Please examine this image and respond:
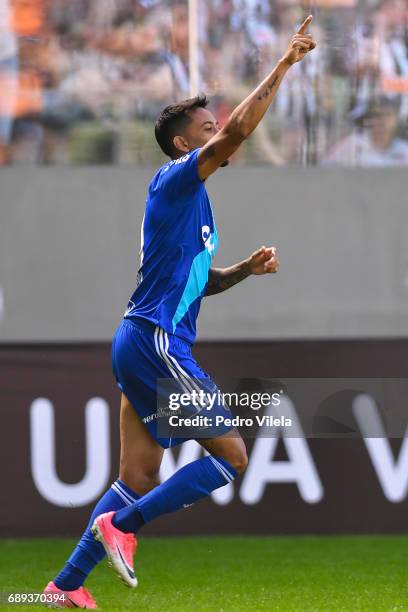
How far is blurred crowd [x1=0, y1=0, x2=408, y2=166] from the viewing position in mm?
9102

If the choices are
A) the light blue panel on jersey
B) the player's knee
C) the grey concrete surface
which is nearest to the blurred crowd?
the grey concrete surface

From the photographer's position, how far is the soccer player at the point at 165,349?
503 cm

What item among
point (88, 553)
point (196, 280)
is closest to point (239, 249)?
point (196, 280)

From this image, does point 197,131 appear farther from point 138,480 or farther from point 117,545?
point 117,545

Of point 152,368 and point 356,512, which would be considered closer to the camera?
point 152,368

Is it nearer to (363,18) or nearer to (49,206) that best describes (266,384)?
(49,206)

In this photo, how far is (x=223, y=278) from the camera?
555 cm

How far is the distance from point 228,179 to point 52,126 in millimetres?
1320

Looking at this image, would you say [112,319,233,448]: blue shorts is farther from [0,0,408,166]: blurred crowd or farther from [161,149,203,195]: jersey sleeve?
[0,0,408,166]: blurred crowd

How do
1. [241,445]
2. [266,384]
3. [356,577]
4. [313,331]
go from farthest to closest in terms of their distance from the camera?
1. [313,331]
2. [266,384]
3. [356,577]
4. [241,445]

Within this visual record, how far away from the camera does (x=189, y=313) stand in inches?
205

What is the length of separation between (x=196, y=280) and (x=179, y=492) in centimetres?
86

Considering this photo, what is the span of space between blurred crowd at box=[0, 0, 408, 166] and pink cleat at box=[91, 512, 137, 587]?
4478mm

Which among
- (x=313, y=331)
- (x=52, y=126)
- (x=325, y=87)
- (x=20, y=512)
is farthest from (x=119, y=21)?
(x=20, y=512)
